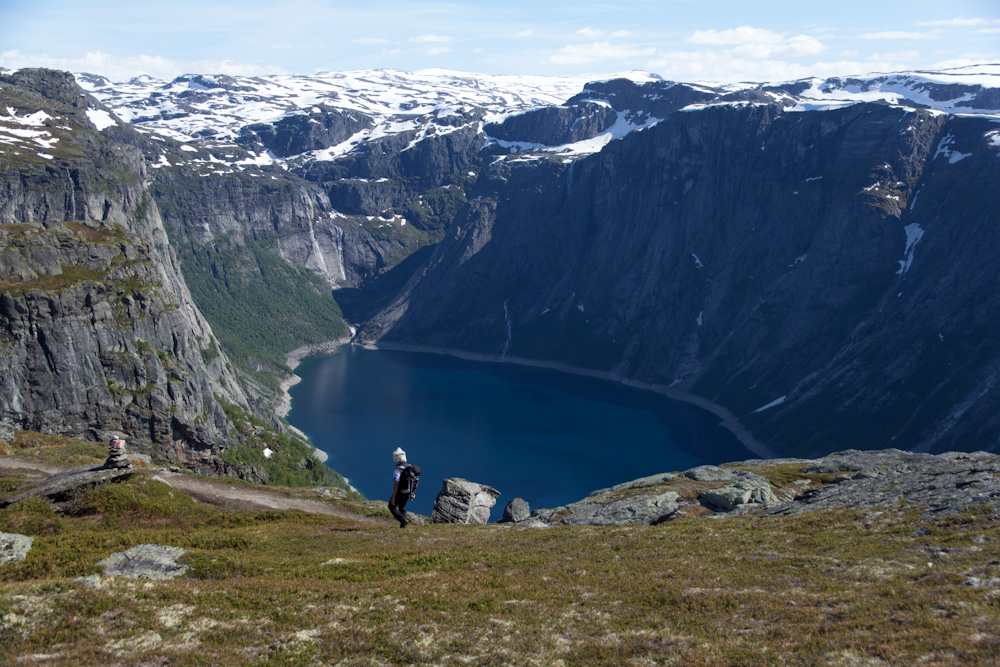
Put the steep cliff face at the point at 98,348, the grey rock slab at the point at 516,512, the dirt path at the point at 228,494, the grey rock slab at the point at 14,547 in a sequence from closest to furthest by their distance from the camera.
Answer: the grey rock slab at the point at 14,547
the dirt path at the point at 228,494
the grey rock slab at the point at 516,512
the steep cliff face at the point at 98,348

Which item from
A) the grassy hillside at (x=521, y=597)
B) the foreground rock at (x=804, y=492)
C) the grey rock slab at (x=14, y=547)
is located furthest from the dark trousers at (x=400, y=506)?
the grey rock slab at (x=14, y=547)

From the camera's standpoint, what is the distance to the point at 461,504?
146 feet

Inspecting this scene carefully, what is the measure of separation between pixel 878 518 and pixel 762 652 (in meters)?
15.4

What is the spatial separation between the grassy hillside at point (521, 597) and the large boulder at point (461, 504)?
12162mm

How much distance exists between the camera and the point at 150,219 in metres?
189

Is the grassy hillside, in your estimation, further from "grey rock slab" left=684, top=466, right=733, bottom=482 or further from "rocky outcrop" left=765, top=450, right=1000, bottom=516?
"grey rock slab" left=684, top=466, right=733, bottom=482

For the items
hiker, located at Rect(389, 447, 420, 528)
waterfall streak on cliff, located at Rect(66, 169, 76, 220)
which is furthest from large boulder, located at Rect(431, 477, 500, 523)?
waterfall streak on cliff, located at Rect(66, 169, 76, 220)

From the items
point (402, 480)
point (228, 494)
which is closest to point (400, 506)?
point (402, 480)

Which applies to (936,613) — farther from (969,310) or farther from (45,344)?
(969,310)

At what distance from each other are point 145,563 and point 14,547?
4.56m

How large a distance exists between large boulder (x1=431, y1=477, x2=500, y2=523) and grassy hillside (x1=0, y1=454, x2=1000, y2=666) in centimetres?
1216

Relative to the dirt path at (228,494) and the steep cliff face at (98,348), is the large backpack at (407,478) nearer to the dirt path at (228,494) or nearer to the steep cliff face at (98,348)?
the dirt path at (228,494)

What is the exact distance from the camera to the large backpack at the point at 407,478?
3232cm

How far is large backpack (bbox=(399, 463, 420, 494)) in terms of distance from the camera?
3232 cm
